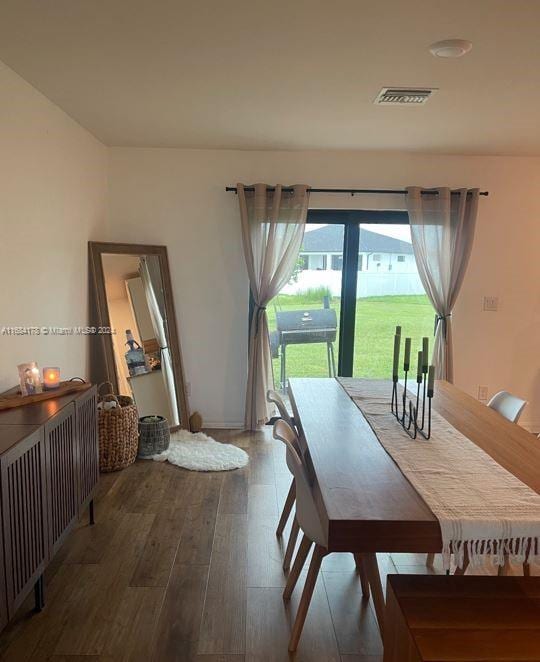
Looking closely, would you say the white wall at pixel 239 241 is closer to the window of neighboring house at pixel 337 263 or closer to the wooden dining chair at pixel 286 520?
the window of neighboring house at pixel 337 263

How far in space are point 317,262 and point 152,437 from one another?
2048 millimetres

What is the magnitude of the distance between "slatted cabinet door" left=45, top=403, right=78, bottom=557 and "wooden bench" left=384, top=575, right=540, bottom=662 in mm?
1456

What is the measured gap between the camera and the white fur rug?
3576mm

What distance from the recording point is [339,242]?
440 centimetres

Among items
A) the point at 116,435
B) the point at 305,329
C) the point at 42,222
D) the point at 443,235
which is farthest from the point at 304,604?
the point at 443,235

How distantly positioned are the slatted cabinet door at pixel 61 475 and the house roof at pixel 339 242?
2.64m

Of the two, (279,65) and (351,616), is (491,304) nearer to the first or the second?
(279,65)

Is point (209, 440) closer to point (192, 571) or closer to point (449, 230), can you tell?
point (192, 571)

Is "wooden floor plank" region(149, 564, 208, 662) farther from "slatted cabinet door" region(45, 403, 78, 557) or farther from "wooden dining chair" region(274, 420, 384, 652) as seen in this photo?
"slatted cabinet door" region(45, 403, 78, 557)

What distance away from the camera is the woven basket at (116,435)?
337cm

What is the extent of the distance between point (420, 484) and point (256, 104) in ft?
7.88

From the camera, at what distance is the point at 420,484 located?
1.57 meters

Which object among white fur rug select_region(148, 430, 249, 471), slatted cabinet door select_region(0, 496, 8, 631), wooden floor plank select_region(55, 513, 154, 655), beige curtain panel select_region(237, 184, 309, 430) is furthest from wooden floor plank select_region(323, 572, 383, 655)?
beige curtain panel select_region(237, 184, 309, 430)

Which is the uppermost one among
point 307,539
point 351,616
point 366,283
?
point 366,283
